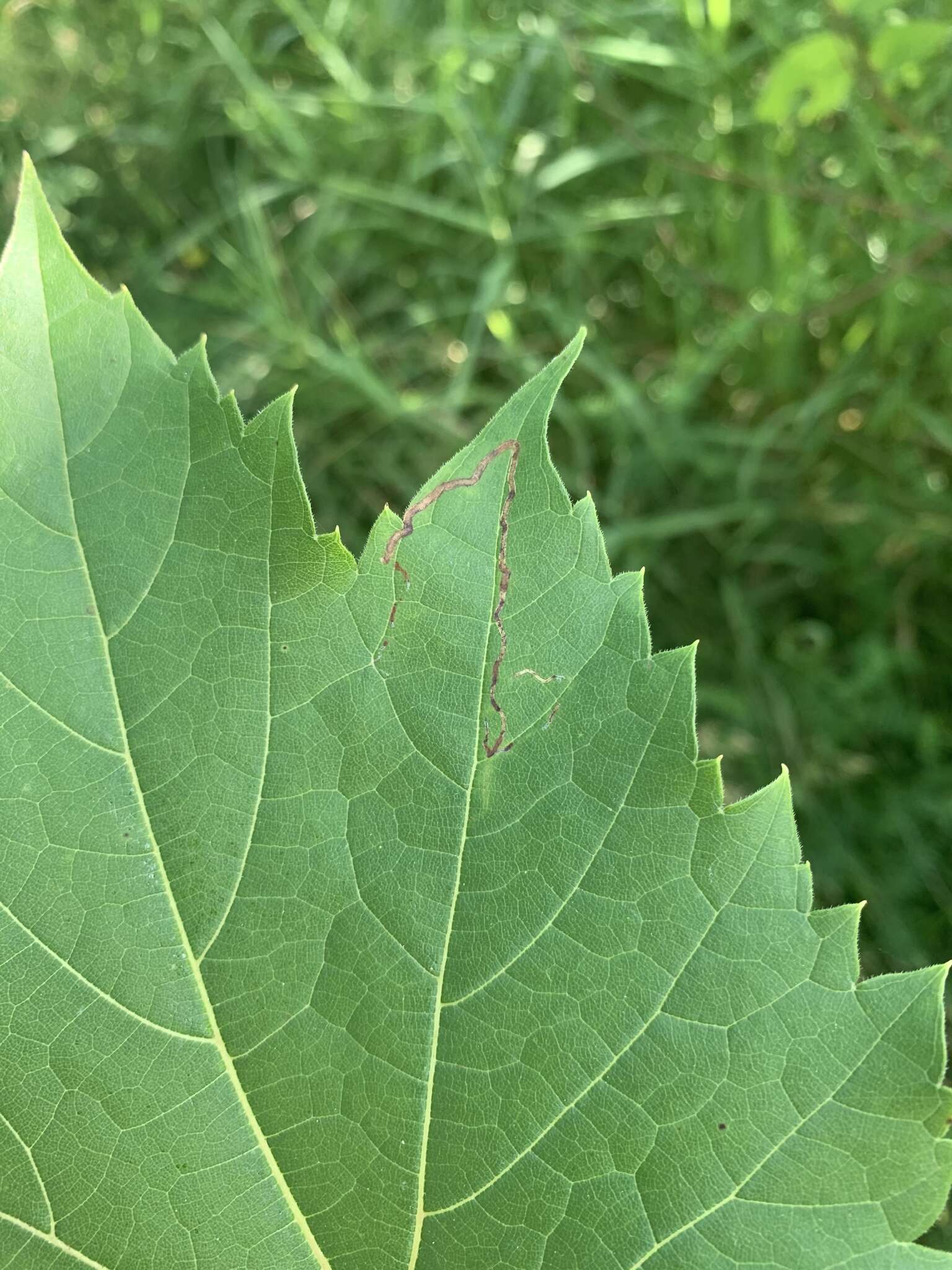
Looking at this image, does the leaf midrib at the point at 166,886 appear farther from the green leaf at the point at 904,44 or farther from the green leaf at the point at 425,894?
the green leaf at the point at 904,44

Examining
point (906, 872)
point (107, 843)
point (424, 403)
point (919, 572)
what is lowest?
point (906, 872)

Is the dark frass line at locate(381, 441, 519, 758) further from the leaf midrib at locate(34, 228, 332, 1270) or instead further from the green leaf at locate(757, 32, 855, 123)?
the green leaf at locate(757, 32, 855, 123)

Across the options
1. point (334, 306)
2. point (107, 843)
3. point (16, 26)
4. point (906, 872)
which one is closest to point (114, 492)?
point (107, 843)

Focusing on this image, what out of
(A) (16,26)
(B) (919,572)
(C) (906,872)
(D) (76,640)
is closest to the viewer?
(D) (76,640)

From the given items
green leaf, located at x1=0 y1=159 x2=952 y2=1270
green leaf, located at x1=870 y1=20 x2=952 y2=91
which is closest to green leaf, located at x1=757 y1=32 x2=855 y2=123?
green leaf, located at x1=870 y1=20 x2=952 y2=91

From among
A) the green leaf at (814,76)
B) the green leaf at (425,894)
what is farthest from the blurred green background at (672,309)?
the green leaf at (425,894)

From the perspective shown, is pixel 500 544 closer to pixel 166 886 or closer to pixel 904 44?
pixel 166 886

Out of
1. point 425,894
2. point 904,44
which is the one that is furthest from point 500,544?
point 904,44

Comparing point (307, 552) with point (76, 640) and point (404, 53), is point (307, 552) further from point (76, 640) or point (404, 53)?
point (404, 53)
